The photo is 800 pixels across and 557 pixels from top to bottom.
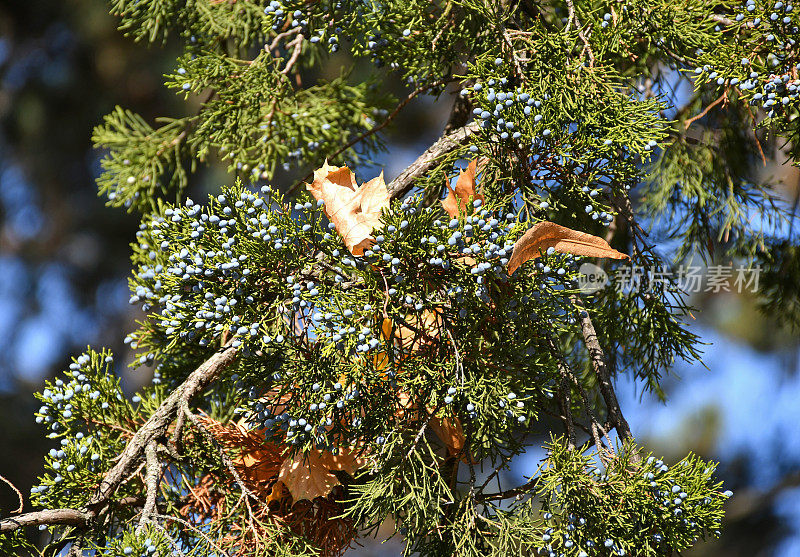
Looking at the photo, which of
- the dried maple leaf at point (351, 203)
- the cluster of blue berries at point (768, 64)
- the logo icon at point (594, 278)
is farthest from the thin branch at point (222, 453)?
the cluster of blue berries at point (768, 64)

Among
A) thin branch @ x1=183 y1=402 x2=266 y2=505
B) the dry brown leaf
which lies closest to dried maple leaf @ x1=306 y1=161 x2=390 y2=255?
the dry brown leaf

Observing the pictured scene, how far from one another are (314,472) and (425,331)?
0.58ft

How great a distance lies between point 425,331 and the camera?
2.03 ft

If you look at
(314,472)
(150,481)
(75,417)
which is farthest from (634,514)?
(75,417)

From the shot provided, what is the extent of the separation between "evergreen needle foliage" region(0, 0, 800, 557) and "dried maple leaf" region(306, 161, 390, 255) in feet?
0.05

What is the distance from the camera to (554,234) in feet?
1.95

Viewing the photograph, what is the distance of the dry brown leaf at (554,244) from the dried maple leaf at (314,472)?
0.24 meters

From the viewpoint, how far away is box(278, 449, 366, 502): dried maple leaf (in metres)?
0.67

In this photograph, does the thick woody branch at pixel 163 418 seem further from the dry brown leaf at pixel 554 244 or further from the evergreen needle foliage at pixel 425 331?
the dry brown leaf at pixel 554 244

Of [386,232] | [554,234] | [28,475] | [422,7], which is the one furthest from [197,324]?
[28,475]

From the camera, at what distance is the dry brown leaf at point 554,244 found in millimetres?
571

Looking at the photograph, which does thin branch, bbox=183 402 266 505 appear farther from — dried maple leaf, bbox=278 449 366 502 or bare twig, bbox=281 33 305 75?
bare twig, bbox=281 33 305 75

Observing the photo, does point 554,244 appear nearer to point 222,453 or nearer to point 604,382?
point 604,382

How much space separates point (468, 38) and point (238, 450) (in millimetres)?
474
